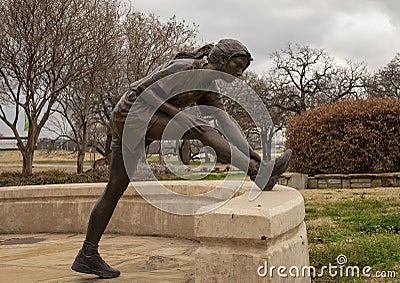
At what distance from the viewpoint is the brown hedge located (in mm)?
14234

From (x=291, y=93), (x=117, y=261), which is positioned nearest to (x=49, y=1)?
(x=117, y=261)

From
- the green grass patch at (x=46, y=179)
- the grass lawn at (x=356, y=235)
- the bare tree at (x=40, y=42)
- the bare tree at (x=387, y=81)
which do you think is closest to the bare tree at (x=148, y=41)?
the bare tree at (x=40, y=42)

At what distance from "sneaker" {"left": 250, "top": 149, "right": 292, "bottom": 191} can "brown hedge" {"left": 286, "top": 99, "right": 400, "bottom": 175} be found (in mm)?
11502

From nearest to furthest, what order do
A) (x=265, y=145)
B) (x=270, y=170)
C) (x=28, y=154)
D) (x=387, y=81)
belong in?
(x=270, y=170) < (x=265, y=145) < (x=28, y=154) < (x=387, y=81)

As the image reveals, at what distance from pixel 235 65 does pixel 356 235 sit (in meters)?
2.82

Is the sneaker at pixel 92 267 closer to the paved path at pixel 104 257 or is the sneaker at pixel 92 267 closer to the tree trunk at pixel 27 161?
the paved path at pixel 104 257

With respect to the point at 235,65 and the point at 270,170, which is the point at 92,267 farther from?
the point at 235,65

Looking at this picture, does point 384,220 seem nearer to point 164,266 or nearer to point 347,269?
point 347,269

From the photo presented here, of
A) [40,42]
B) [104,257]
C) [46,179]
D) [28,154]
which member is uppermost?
[40,42]

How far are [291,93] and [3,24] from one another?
94.1 feet

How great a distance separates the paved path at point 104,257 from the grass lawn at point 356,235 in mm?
1104

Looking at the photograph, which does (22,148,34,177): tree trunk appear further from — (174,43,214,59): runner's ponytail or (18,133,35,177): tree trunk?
(174,43,214,59): runner's ponytail

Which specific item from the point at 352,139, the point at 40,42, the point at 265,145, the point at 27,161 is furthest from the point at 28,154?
the point at 352,139

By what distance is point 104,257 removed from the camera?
4.46 meters
